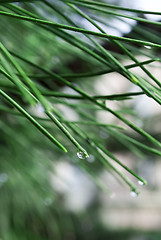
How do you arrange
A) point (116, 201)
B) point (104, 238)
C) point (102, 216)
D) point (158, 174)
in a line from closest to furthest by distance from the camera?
point (104, 238) → point (102, 216) → point (116, 201) → point (158, 174)

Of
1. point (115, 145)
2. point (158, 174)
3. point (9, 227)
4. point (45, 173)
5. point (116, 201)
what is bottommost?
point (9, 227)

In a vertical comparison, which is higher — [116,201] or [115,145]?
[116,201]

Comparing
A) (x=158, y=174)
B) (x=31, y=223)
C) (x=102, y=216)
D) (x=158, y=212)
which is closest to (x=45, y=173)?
(x=31, y=223)

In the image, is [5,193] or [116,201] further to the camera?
[116,201]

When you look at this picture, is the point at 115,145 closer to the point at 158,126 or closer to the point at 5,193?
the point at 158,126

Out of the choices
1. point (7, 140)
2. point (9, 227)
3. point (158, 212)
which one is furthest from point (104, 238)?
point (158, 212)

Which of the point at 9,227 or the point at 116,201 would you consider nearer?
the point at 9,227

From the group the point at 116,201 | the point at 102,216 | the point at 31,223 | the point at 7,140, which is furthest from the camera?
the point at 116,201

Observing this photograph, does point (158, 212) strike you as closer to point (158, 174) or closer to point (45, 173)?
point (158, 174)

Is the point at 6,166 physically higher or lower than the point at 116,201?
lower
